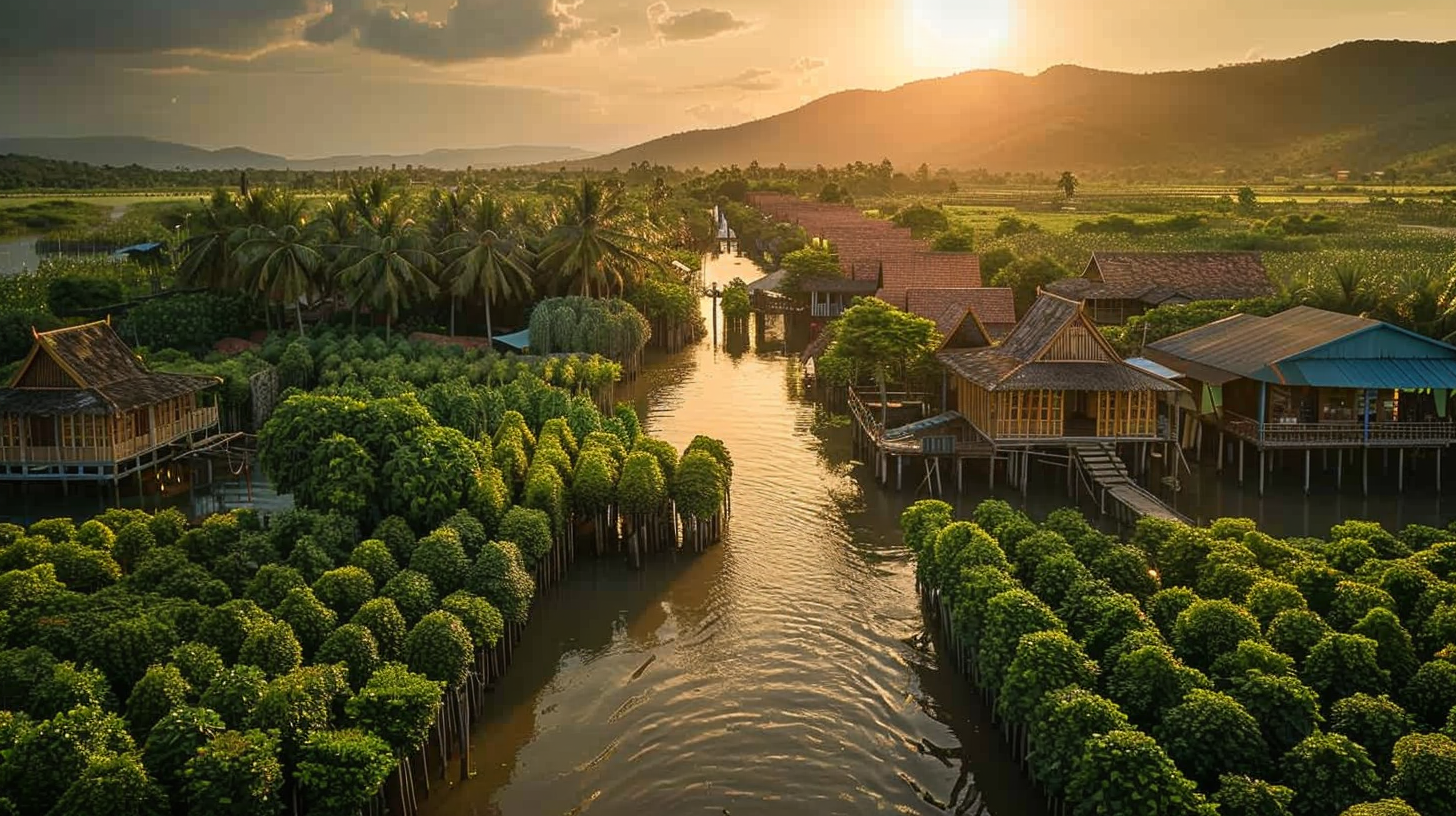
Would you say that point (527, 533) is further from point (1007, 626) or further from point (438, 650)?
point (1007, 626)

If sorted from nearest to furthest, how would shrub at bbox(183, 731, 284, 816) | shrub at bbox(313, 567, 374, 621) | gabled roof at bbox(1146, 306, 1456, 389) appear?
1. shrub at bbox(183, 731, 284, 816)
2. shrub at bbox(313, 567, 374, 621)
3. gabled roof at bbox(1146, 306, 1456, 389)

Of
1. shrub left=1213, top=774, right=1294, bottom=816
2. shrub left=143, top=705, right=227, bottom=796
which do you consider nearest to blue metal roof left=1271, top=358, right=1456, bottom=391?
shrub left=1213, top=774, right=1294, bottom=816

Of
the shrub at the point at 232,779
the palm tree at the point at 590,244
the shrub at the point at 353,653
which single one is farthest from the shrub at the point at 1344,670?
the palm tree at the point at 590,244

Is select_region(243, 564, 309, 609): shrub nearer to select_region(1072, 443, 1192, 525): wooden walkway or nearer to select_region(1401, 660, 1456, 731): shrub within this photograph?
select_region(1401, 660, 1456, 731): shrub

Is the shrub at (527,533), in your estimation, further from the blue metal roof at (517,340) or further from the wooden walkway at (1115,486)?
the blue metal roof at (517,340)

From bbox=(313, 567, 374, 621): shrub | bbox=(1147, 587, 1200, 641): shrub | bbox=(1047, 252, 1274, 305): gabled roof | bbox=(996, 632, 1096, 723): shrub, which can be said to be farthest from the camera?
bbox=(1047, 252, 1274, 305): gabled roof

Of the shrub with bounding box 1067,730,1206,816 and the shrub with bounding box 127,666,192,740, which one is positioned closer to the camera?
the shrub with bounding box 1067,730,1206,816

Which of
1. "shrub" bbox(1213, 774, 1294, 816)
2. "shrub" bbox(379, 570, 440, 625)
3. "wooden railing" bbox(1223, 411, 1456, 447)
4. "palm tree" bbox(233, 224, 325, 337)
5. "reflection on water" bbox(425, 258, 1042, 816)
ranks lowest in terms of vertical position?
"reflection on water" bbox(425, 258, 1042, 816)

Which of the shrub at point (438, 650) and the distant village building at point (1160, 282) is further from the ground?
the distant village building at point (1160, 282)
